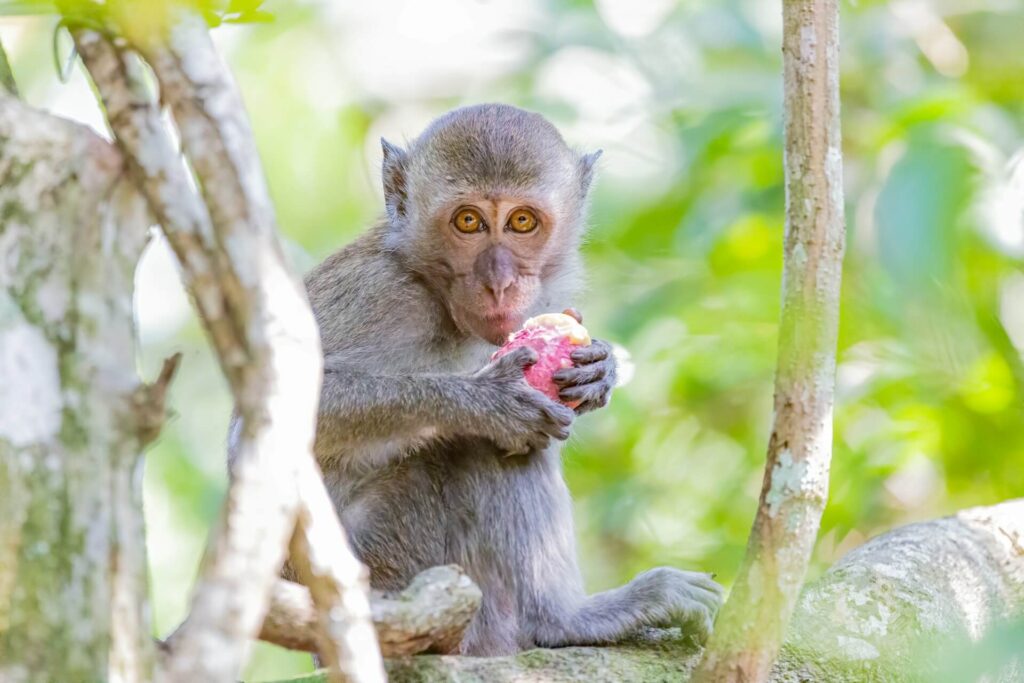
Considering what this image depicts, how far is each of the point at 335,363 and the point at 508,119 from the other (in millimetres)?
1581

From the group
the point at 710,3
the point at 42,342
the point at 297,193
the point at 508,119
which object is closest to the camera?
the point at 42,342

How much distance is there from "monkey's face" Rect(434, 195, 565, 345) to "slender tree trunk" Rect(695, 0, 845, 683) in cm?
215

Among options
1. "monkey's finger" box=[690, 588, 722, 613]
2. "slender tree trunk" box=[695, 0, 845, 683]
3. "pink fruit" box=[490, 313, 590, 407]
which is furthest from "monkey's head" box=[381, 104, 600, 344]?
"slender tree trunk" box=[695, 0, 845, 683]

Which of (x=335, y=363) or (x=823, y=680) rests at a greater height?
(x=335, y=363)

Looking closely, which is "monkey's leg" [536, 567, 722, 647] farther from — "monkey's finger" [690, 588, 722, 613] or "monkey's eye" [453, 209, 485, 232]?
"monkey's eye" [453, 209, 485, 232]

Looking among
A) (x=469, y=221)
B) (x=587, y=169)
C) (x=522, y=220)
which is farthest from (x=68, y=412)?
(x=587, y=169)

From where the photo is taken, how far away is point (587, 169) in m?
6.94

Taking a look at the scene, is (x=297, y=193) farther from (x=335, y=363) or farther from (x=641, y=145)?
(x=335, y=363)

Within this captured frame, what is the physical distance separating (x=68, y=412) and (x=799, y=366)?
6.70 ft

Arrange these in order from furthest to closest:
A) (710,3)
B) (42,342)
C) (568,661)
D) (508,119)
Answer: (710,3) → (508,119) → (568,661) → (42,342)

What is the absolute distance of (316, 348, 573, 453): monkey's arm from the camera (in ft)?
16.9

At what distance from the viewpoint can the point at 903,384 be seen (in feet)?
20.9

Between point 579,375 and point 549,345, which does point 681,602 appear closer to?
point 579,375

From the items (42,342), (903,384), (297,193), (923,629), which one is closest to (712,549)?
(903,384)
